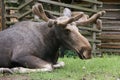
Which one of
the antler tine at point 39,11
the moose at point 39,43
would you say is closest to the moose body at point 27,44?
the moose at point 39,43

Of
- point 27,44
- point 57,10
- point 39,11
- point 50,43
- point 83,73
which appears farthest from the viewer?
point 57,10

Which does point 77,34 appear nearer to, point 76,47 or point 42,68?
point 76,47

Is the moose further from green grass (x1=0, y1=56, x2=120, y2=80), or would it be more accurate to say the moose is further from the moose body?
green grass (x1=0, y1=56, x2=120, y2=80)

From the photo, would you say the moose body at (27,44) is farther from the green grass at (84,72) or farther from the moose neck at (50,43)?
the green grass at (84,72)

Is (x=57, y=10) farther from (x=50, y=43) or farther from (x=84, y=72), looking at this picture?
(x=84, y=72)

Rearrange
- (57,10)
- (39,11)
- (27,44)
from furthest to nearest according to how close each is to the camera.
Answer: (57,10) < (39,11) < (27,44)

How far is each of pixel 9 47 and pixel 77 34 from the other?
4.18ft

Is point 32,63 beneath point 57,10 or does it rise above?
above

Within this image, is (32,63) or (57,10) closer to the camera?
(32,63)

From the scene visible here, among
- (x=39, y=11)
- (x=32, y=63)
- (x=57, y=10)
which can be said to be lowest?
(x=57, y=10)

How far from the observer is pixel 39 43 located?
8.45 metres

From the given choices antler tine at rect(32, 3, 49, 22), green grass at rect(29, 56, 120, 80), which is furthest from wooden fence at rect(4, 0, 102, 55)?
antler tine at rect(32, 3, 49, 22)

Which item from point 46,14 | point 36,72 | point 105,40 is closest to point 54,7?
point 105,40

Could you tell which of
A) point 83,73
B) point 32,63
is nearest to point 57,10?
point 32,63
